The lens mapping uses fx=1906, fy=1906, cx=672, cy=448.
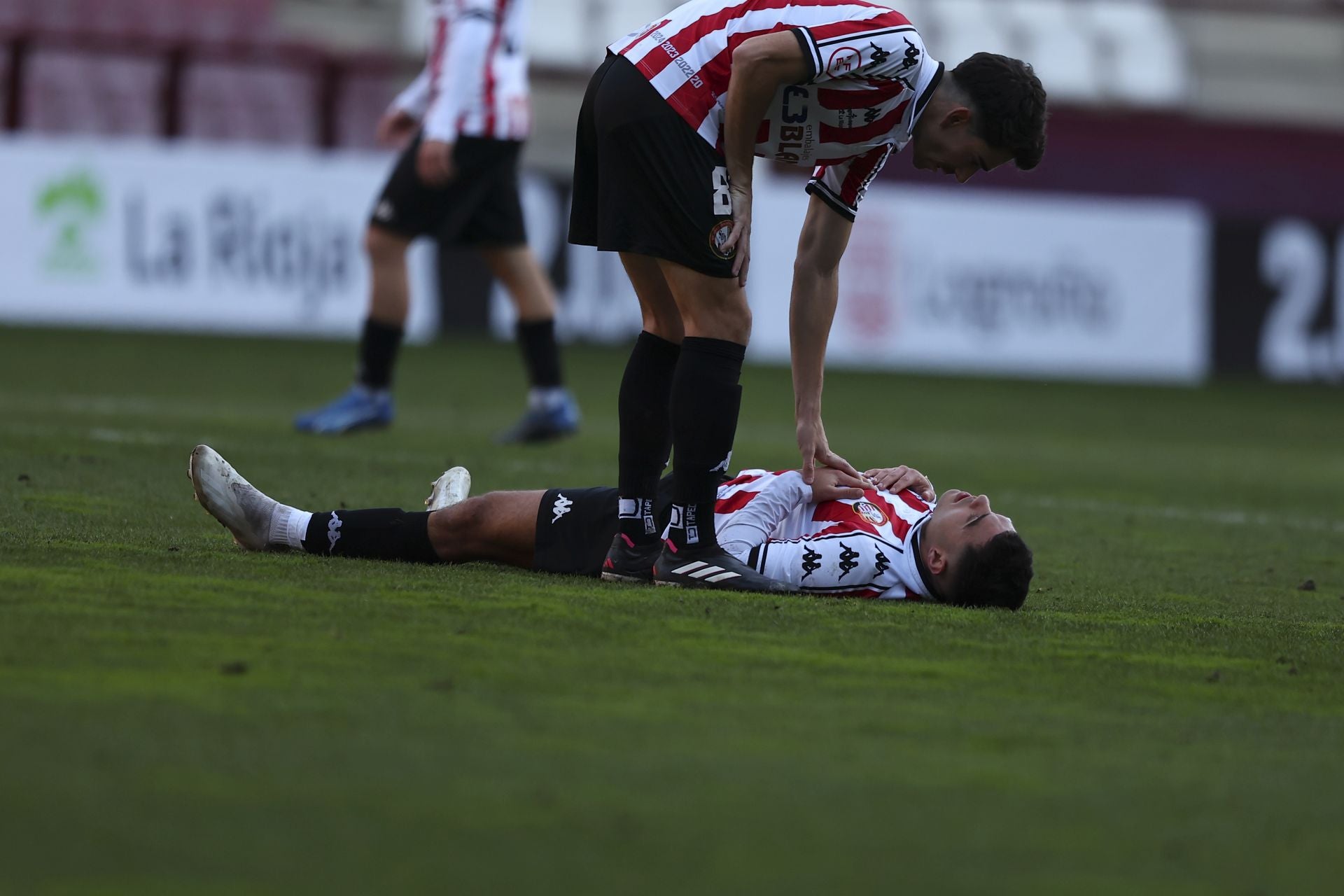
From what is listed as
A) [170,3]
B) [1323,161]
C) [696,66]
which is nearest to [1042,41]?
[1323,161]

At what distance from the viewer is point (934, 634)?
341 centimetres

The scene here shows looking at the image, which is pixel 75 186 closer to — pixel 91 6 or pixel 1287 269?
pixel 91 6

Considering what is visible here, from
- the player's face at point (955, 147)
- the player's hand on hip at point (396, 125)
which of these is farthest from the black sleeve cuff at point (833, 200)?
the player's hand on hip at point (396, 125)

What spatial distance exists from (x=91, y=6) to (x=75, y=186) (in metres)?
5.90

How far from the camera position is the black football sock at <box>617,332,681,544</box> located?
392 cm

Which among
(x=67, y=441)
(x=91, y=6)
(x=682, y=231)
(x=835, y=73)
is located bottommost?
(x=67, y=441)

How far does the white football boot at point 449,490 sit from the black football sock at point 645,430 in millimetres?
436

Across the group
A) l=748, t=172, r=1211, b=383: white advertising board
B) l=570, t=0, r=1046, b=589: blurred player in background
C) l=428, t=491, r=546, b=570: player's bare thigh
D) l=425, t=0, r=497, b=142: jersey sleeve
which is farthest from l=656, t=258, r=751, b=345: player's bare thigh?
l=748, t=172, r=1211, b=383: white advertising board

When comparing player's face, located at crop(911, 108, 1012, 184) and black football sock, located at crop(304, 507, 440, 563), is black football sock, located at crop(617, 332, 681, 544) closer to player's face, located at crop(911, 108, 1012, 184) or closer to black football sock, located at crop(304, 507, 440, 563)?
black football sock, located at crop(304, 507, 440, 563)

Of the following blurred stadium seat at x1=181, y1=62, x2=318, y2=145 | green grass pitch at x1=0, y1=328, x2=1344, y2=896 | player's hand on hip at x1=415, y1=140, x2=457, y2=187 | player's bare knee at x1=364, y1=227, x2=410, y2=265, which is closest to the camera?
green grass pitch at x1=0, y1=328, x2=1344, y2=896

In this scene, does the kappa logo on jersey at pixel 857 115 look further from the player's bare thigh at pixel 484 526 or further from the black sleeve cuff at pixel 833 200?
the player's bare thigh at pixel 484 526

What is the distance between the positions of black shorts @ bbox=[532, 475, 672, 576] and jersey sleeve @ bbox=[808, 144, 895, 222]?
0.71 meters

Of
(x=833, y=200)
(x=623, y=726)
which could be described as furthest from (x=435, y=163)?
(x=623, y=726)

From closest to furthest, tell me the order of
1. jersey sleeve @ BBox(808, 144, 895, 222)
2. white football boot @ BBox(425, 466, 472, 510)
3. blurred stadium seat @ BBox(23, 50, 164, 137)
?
jersey sleeve @ BBox(808, 144, 895, 222)
white football boot @ BBox(425, 466, 472, 510)
blurred stadium seat @ BBox(23, 50, 164, 137)
